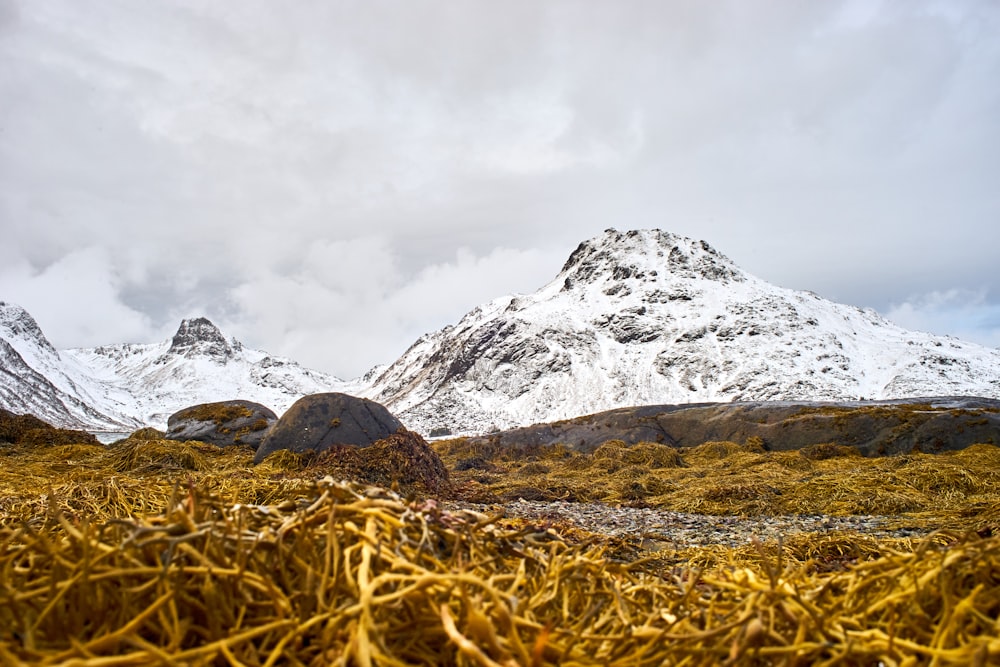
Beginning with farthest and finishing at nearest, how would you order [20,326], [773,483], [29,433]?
[20,326] → [29,433] → [773,483]

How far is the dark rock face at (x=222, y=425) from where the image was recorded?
1341cm

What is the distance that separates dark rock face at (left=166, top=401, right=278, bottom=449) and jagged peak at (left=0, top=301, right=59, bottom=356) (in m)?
214

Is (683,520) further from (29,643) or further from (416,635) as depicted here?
(29,643)

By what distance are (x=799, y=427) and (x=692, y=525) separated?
11563mm

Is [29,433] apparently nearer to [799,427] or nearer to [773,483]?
[773,483]

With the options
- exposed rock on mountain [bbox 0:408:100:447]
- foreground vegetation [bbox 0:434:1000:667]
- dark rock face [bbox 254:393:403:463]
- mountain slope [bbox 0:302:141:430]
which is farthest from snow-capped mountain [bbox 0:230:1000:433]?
mountain slope [bbox 0:302:141:430]

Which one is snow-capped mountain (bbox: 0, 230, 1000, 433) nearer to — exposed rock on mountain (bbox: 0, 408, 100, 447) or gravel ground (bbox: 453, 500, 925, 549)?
exposed rock on mountain (bbox: 0, 408, 100, 447)

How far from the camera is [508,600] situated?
131cm

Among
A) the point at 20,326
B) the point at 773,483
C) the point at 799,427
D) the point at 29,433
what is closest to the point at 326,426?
the point at 29,433

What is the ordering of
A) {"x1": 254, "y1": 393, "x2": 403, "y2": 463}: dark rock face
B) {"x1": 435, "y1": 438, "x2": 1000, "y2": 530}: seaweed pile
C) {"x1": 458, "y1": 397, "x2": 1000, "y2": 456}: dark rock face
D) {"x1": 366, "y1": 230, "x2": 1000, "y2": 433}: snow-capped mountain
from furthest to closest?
1. {"x1": 366, "y1": 230, "x2": 1000, "y2": 433}: snow-capped mountain
2. {"x1": 458, "y1": 397, "x2": 1000, "y2": 456}: dark rock face
3. {"x1": 254, "y1": 393, "x2": 403, "y2": 463}: dark rock face
4. {"x1": 435, "y1": 438, "x2": 1000, "y2": 530}: seaweed pile

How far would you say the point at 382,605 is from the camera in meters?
1.24

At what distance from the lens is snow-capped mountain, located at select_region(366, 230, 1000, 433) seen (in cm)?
5475

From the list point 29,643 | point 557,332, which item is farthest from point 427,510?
point 557,332

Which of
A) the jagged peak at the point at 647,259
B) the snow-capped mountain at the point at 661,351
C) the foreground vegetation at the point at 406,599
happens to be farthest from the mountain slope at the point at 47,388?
the foreground vegetation at the point at 406,599
